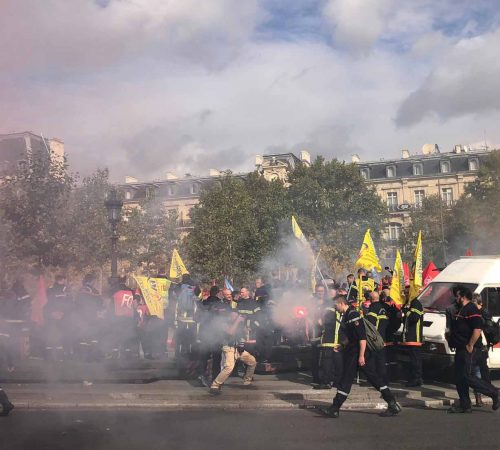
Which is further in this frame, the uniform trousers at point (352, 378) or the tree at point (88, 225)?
the tree at point (88, 225)

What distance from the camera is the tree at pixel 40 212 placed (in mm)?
13758

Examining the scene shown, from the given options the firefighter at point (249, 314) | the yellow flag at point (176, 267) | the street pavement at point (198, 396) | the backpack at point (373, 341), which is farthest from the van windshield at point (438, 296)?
the yellow flag at point (176, 267)

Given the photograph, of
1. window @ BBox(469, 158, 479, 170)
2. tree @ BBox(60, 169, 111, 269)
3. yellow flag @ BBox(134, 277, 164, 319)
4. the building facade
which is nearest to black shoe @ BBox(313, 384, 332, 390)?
yellow flag @ BBox(134, 277, 164, 319)

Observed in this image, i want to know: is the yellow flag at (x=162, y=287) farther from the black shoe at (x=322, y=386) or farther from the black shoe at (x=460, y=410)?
the black shoe at (x=460, y=410)

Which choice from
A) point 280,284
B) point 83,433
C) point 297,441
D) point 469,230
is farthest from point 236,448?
point 469,230

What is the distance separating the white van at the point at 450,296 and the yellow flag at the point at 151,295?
5.34 metres

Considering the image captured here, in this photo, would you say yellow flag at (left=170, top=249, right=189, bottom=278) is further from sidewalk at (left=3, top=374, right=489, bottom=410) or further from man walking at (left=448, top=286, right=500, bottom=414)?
man walking at (left=448, top=286, right=500, bottom=414)

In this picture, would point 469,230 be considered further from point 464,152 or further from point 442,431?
point 442,431

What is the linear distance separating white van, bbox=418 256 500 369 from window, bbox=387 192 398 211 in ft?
164

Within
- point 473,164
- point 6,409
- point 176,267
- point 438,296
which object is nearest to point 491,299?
point 438,296

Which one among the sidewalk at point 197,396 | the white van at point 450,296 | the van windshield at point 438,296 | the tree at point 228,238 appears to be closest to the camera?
the sidewalk at point 197,396

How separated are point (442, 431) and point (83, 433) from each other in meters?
4.37

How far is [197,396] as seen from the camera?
8.62 metres

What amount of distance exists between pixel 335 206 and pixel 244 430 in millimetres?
37434
